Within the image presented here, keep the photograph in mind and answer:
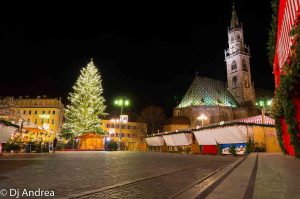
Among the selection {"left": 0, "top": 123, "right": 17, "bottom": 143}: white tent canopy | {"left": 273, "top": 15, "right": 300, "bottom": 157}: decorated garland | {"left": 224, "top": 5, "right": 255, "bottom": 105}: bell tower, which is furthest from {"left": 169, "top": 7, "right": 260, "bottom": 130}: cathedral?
{"left": 273, "top": 15, "right": 300, "bottom": 157}: decorated garland

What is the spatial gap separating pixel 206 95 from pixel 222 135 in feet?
154


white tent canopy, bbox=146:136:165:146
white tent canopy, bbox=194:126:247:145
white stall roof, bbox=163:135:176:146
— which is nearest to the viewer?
white tent canopy, bbox=194:126:247:145

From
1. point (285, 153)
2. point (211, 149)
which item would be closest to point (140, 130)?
point (211, 149)

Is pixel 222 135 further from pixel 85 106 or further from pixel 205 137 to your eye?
pixel 85 106

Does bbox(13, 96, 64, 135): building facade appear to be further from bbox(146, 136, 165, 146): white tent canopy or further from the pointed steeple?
the pointed steeple

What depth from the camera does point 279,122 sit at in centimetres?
1611

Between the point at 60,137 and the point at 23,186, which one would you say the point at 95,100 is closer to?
the point at 60,137

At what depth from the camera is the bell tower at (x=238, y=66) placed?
77.9 m

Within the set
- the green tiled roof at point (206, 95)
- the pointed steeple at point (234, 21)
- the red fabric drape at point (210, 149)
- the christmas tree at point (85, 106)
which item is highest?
the pointed steeple at point (234, 21)

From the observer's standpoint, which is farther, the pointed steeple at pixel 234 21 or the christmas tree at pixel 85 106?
the pointed steeple at pixel 234 21

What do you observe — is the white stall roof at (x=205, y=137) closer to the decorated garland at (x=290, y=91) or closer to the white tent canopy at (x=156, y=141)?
the white tent canopy at (x=156, y=141)

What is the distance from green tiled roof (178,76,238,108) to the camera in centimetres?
6981

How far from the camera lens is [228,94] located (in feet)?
255

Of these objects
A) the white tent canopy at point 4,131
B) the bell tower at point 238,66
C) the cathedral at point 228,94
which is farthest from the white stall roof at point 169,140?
the bell tower at point 238,66
